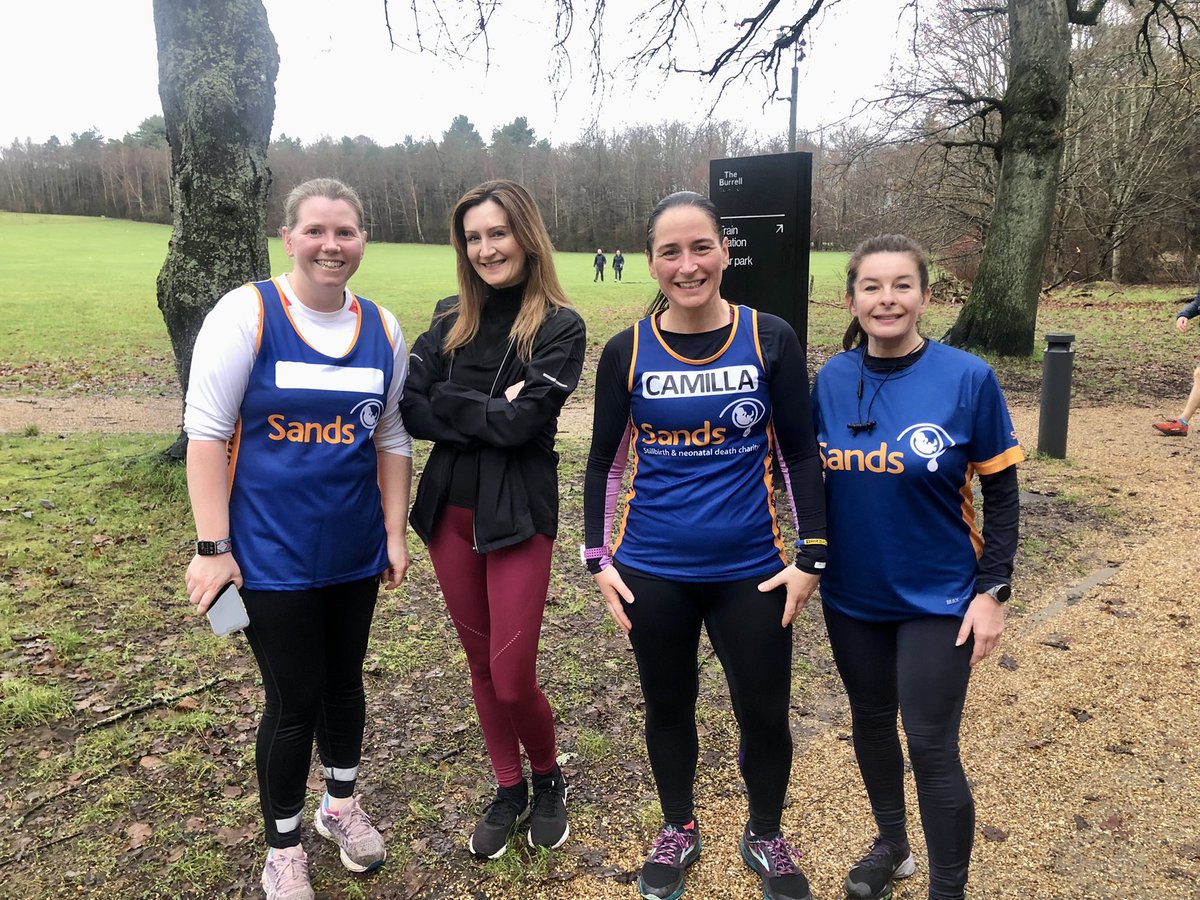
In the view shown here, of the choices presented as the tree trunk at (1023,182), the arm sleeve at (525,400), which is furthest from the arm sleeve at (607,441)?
the tree trunk at (1023,182)

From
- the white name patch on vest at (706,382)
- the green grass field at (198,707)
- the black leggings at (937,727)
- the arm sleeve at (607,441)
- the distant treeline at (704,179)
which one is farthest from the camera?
the distant treeline at (704,179)

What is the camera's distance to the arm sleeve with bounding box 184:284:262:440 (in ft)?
7.06

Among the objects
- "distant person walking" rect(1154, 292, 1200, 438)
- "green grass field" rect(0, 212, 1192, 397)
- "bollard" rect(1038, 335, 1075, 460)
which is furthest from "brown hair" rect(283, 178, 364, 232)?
"distant person walking" rect(1154, 292, 1200, 438)

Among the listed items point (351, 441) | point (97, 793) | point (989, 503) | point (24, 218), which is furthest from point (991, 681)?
point (24, 218)

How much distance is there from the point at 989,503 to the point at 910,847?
1279mm

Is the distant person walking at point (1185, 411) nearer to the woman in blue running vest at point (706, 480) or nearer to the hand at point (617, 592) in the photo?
the woman in blue running vest at point (706, 480)

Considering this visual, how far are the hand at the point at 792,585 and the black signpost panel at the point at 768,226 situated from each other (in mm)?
4125

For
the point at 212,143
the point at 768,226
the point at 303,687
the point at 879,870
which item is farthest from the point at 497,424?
the point at 768,226

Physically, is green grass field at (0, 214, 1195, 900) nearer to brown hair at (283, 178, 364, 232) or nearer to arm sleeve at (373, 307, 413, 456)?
arm sleeve at (373, 307, 413, 456)

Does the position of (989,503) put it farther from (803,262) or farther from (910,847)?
(803,262)

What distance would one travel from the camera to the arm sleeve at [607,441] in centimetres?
235

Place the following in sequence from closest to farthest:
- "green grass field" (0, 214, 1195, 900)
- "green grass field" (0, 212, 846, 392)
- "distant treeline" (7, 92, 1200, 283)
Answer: "green grass field" (0, 214, 1195, 900), "green grass field" (0, 212, 846, 392), "distant treeline" (7, 92, 1200, 283)

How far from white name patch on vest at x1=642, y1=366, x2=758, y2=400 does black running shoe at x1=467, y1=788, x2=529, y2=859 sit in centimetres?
155

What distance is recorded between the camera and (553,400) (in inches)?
94.4
